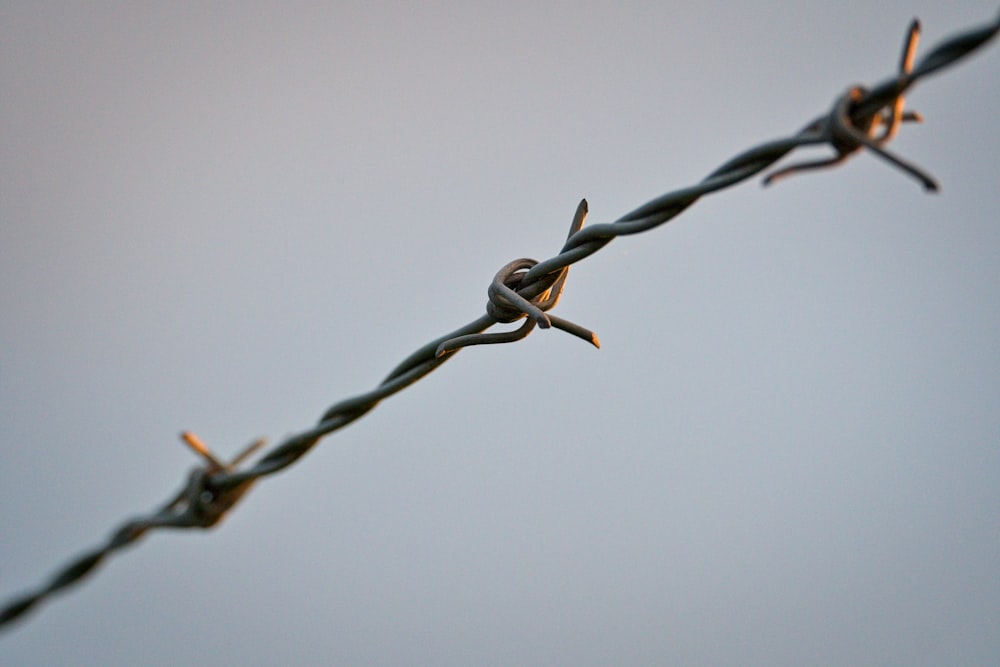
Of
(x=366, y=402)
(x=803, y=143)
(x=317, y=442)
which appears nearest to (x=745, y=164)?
(x=803, y=143)

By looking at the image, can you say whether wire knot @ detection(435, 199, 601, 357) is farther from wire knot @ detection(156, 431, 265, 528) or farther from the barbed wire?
wire knot @ detection(156, 431, 265, 528)

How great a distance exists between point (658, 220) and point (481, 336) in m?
0.33

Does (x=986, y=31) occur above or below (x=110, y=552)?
above

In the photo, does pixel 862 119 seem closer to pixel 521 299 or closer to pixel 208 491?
pixel 521 299

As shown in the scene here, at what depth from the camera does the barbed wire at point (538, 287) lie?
1048 mm

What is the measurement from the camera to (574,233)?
1346 millimetres

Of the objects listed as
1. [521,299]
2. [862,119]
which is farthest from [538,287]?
[862,119]

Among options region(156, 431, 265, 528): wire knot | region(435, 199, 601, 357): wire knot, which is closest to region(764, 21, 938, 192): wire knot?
region(435, 199, 601, 357): wire knot

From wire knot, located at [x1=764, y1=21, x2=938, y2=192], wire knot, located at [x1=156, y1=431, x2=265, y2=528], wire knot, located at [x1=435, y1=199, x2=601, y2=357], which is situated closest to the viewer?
wire knot, located at [x1=764, y1=21, x2=938, y2=192]

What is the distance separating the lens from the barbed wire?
1.05m

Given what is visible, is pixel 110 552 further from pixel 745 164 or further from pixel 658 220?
pixel 745 164

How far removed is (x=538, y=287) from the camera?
4.57 ft

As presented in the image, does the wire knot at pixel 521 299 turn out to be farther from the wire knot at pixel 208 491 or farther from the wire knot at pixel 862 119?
the wire knot at pixel 208 491

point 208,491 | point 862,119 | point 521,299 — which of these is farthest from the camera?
point 208,491
